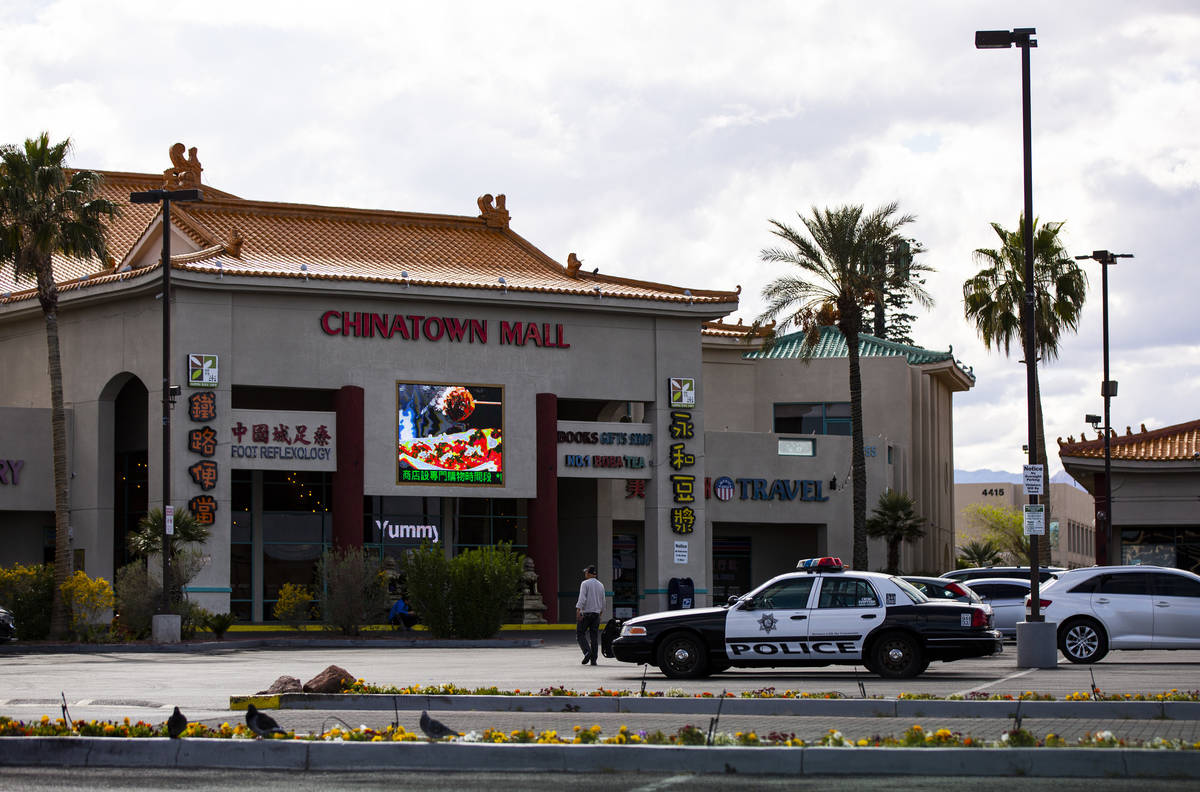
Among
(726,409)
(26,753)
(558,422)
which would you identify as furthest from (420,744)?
(726,409)

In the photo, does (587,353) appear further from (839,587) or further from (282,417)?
(839,587)

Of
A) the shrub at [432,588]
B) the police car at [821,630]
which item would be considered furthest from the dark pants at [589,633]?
the shrub at [432,588]

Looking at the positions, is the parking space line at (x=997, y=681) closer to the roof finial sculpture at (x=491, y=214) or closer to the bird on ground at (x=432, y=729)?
the bird on ground at (x=432, y=729)

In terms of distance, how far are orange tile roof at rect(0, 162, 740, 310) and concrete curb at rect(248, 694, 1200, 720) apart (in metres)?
27.0

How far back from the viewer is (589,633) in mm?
26781

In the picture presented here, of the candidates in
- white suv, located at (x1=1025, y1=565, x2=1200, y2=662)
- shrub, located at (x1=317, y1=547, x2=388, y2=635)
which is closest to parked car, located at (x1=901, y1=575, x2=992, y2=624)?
white suv, located at (x1=1025, y1=565, x2=1200, y2=662)

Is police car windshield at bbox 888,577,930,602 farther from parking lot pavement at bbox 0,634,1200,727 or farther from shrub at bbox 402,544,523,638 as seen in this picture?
shrub at bbox 402,544,523,638

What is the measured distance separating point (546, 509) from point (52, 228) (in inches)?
619

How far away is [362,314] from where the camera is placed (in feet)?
145

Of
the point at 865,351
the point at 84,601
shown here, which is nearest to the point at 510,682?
the point at 84,601

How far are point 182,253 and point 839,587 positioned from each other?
98.8ft

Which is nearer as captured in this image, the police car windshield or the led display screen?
→ the police car windshield

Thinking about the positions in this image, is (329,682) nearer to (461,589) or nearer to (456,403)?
(461,589)

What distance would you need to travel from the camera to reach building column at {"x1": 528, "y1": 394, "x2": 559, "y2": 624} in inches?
1802
